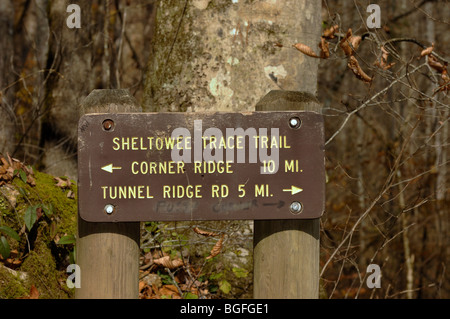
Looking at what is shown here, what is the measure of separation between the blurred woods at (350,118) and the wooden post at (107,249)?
6.28ft

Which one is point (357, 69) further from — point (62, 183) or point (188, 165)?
point (62, 183)

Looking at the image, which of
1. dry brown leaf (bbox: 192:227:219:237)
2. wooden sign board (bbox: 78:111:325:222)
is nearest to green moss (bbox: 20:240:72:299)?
dry brown leaf (bbox: 192:227:219:237)

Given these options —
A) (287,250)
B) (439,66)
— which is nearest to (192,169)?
(287,250)

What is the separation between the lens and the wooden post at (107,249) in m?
2.70

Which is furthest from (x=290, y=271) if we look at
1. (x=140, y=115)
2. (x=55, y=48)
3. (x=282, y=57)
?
(x=55, y=48)

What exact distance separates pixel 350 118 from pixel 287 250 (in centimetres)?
894

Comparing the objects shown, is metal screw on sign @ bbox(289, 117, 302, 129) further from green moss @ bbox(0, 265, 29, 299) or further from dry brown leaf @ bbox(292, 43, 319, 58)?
green moss @ bbox(0, 265, 29, 299)

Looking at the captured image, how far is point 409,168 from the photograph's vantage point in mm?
10031

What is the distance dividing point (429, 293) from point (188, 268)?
6.87 metres

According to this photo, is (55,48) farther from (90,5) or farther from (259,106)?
(259,106)

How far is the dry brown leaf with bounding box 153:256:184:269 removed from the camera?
454 centimetres

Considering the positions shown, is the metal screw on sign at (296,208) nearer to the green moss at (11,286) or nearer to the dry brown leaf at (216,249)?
the dry brown leaf at (216,249)
